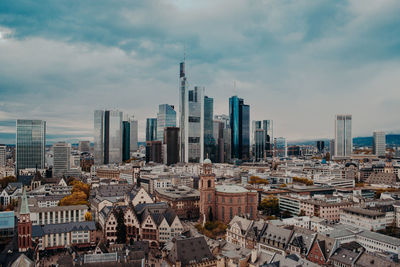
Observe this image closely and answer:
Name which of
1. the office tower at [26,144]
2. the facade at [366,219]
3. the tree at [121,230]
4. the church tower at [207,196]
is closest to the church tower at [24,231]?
the tree at [121,230]

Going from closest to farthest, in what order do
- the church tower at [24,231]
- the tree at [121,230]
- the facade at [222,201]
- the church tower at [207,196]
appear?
the church tower at [24,231]
the tree at [121,230]
the facade at [222,201]
the church tower at [207,196]

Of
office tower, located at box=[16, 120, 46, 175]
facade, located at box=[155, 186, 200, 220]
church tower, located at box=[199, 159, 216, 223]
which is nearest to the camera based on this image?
church tower, located at box=[199, 159, 216, 223]

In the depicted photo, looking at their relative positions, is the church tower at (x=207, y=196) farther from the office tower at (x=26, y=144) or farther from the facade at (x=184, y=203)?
the office tower at (x=26, y=144)

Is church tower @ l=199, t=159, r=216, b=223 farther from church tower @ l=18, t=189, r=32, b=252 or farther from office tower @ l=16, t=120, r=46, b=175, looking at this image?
office tower @ l=16, t=120, r=46, b=175

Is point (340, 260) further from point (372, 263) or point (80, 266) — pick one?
point (80, 266)

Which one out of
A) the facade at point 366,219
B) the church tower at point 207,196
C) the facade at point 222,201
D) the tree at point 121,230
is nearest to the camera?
the tree at point 121,230

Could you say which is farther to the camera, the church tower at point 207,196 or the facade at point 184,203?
the facade at point 184,203

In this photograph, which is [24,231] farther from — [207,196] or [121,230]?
[207,196]

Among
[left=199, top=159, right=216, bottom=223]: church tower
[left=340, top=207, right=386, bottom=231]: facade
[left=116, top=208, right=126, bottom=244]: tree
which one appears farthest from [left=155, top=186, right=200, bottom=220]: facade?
[left=340, top=207, right=386, bottom=231]: facade

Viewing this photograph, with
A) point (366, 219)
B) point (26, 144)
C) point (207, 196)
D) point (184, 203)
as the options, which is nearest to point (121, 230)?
point (207, 196)
